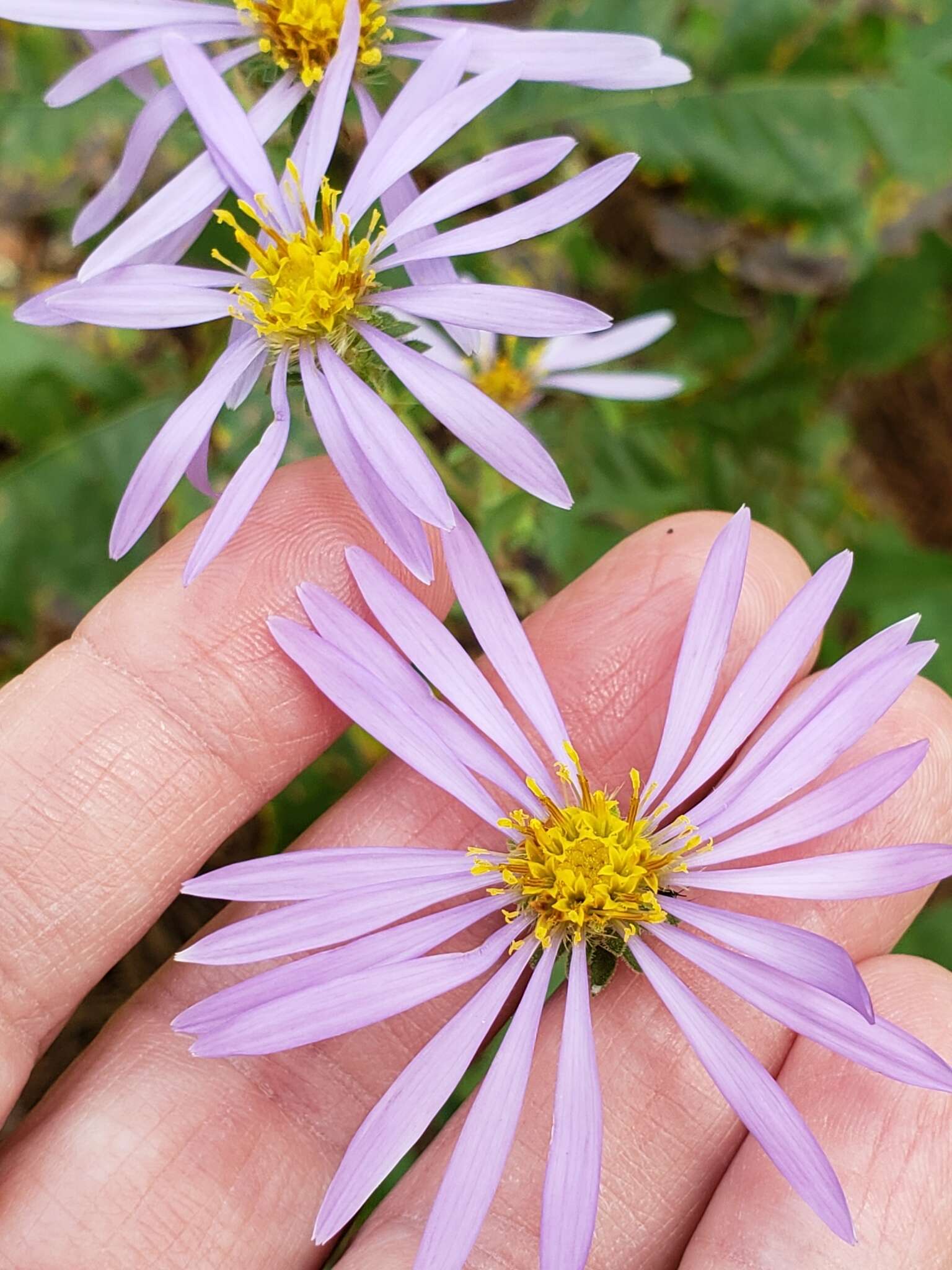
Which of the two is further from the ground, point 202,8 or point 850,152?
point 202,8

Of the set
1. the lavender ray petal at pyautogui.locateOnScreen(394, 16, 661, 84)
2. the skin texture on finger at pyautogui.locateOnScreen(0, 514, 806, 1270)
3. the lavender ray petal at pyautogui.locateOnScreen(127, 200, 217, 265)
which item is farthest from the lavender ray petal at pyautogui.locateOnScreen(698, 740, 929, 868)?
the lavender ray petal at pyautogui.locateOnScreen(127, 200, 217, 265)

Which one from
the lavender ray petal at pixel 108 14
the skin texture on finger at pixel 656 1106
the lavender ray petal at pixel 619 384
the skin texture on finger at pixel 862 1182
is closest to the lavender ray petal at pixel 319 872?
the skin texture on finger at pixel 656 1106

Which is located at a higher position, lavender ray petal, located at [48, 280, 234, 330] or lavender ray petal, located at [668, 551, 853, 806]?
lavender ray petal, located at [48, 280, 234, 330]

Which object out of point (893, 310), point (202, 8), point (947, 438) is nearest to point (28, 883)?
point (202, 8)

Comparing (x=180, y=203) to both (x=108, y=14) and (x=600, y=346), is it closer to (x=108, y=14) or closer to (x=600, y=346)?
(x=108, y=14)

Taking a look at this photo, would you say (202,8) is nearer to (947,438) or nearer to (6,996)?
(6,996)

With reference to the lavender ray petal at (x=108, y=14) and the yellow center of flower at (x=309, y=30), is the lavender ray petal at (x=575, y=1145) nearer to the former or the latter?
the yellow center of flower at (x=309, y=30)

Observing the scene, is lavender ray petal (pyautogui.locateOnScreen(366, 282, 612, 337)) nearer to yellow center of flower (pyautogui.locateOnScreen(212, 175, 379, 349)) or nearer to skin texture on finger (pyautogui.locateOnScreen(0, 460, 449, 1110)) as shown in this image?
yellow center of flower (pyautogui.locateOnScreen(212, 175, 379, 349))
